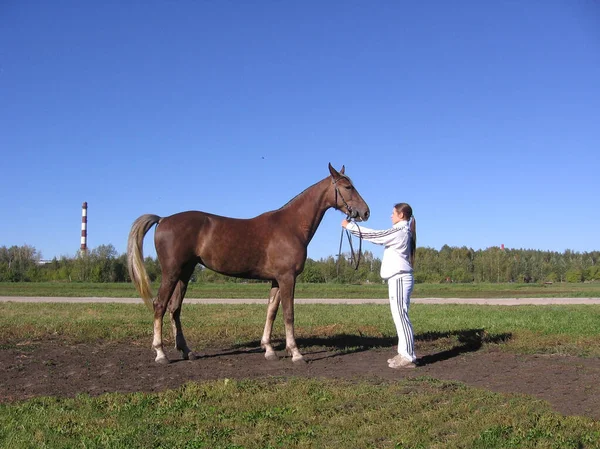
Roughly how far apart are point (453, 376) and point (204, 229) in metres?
4.33

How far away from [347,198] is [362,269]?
51.3 meters

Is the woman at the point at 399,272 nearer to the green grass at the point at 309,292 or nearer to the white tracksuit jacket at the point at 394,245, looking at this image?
the white tracksuit jacket at the point at 394,245

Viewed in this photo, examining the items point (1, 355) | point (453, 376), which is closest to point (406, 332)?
point (453, 376)

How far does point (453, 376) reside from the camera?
794cm

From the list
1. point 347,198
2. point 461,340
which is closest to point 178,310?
point 347,198

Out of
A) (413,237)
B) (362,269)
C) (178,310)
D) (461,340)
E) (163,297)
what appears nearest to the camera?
(413,237)

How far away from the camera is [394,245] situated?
884 cm

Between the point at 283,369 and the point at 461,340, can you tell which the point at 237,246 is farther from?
the point at 461,340

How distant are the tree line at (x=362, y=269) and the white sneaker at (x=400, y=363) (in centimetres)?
4011

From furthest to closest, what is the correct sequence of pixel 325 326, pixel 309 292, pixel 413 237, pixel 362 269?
pixel 362 269 → pixel 309 292 → pixel 325 326 → pixel 413 237

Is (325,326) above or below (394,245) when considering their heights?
below

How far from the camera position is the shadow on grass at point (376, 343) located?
10289mm

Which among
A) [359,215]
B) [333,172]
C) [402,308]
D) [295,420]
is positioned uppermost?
[333,172]

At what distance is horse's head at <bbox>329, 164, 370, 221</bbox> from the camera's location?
943 centimetres
